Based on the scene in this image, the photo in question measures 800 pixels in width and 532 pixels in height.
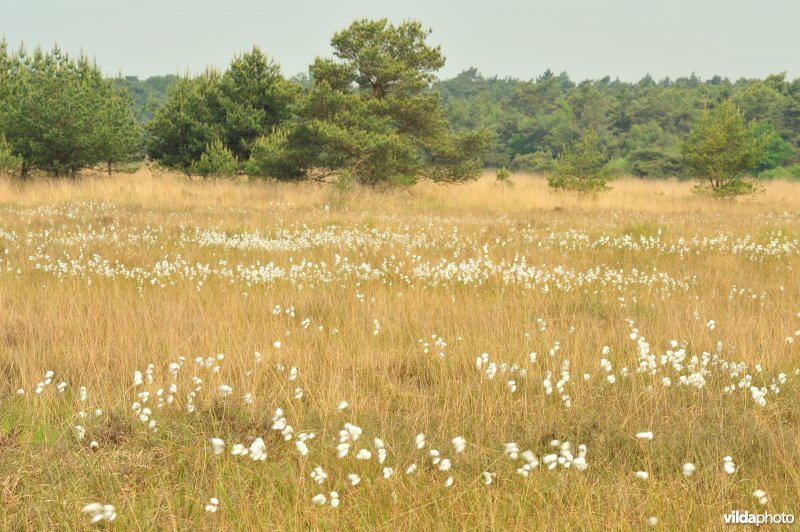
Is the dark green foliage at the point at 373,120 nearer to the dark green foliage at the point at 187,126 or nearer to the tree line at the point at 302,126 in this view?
the tree line at the point at 302,126

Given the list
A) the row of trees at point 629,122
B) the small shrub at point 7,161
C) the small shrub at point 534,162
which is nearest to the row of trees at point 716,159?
the row of trees at point 629,122

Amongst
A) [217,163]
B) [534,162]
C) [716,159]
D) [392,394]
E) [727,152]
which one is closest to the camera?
[392,394]

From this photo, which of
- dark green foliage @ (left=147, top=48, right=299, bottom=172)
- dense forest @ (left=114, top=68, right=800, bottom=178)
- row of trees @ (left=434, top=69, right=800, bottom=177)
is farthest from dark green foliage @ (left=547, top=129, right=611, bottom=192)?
dense forest @ (left=114, top=68, right=800, bottom=178)

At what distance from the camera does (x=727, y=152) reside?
25.1 m

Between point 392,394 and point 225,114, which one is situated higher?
point 225,114

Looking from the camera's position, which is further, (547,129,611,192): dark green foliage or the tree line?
(547,129,611,192): dark green foliage

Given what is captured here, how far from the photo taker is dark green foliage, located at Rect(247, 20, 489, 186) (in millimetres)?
22062

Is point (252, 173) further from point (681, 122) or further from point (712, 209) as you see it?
point (681, 122)

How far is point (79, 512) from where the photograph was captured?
2.59 metres

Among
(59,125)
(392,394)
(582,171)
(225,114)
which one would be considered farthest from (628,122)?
(392,394)
